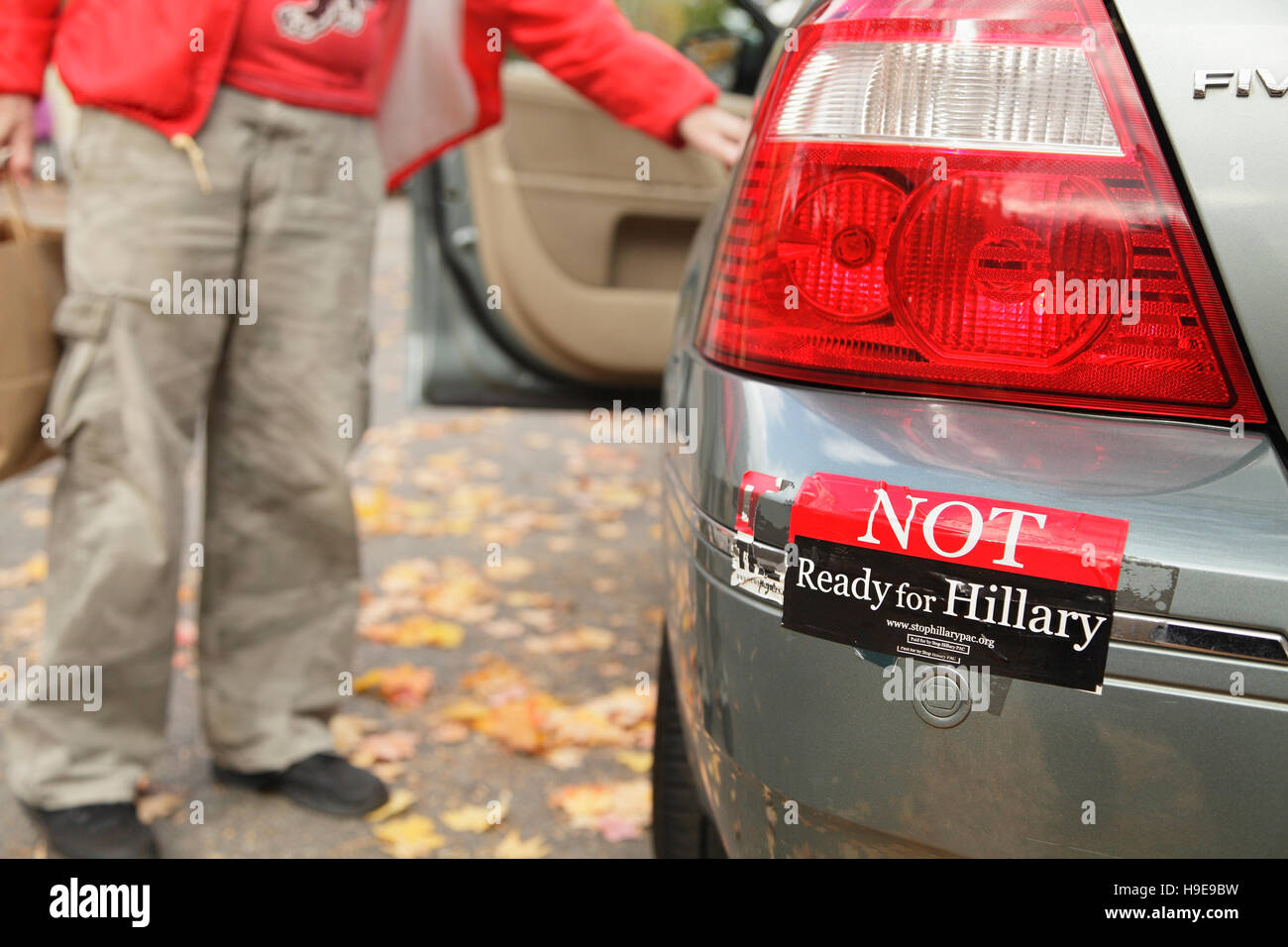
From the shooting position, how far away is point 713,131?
6.89 feet

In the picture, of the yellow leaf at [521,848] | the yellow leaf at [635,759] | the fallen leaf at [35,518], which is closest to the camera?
the yellow leaf at [521,848]

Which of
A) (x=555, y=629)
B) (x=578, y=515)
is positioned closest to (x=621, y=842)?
(x=555, y=629)

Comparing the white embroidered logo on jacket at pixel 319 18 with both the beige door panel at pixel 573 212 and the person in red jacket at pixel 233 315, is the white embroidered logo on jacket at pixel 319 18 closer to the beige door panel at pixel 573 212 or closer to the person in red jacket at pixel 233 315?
the person in red jacket at pixel 233 315

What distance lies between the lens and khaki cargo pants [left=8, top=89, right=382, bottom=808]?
6.56ft

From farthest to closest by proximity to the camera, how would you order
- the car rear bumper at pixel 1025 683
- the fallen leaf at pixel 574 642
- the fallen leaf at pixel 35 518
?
the fallen leaf at pixel 35 518 → the fallen leaf at pixel 574 642 → the car rear bumper at pixel 1025 683

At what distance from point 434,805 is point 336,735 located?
365 millimetres

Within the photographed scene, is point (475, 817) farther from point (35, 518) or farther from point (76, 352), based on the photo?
point (35, 518)

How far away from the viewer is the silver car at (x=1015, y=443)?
1.00 metres

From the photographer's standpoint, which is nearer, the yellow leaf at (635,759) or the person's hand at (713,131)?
the person's hand at (713,131)

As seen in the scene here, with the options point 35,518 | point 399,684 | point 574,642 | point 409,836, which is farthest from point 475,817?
point 35,518

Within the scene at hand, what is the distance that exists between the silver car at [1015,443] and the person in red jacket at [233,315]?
749 mm

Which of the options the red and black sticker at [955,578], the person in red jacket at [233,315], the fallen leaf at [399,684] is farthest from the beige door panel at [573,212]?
the red and black sticker at [955,578]

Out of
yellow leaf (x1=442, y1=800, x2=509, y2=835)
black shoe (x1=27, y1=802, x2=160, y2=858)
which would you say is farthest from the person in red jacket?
yellow leaf (x1=442, y1=800, x2=509, y2=835)

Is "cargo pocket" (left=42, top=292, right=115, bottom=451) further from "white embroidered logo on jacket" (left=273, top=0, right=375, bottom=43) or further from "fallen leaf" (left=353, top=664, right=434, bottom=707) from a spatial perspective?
"fallen leaf" (left=353, top=664, right=434, bottom=707)
